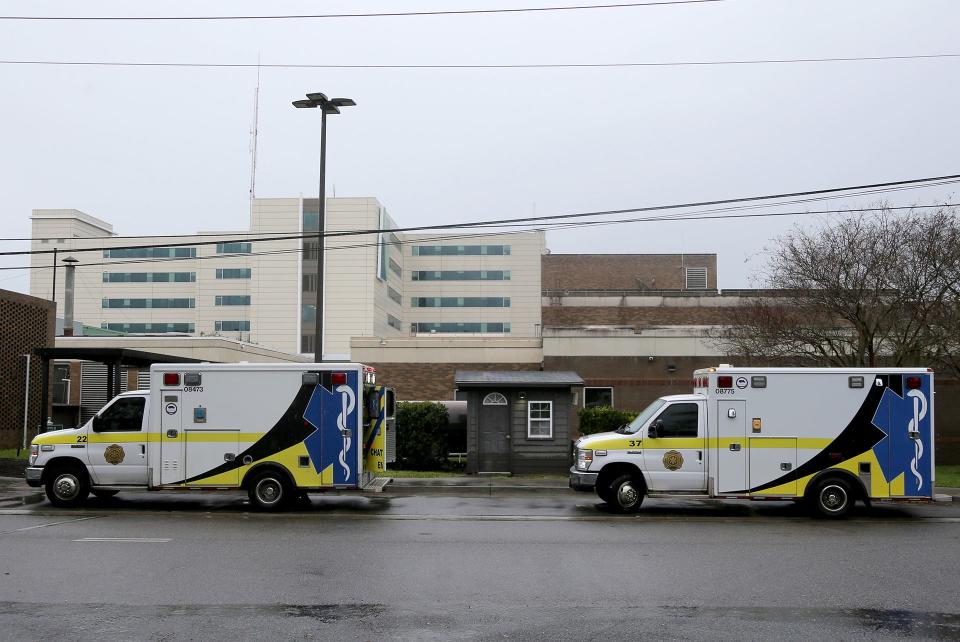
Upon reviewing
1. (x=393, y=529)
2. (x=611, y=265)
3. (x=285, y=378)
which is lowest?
(x=393, y=529)

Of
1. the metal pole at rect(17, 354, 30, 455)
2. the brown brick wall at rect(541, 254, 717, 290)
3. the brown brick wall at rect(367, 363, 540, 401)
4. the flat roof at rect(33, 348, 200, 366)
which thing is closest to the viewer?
the flat roof at rect(33, 348, 200, 366)

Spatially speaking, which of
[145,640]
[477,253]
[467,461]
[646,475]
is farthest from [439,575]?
[477,253]

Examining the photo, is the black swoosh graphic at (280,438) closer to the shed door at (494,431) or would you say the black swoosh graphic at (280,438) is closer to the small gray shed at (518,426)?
the small gray shed at (518,426)

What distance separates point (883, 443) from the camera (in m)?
15.4

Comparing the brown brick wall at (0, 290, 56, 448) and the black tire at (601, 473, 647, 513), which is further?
the brown brick wall at (0, 290, 56, 448)

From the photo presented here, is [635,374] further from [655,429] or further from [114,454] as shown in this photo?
[114,454]

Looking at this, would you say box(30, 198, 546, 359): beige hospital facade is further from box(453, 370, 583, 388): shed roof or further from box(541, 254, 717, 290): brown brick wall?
box(453, 370, 583, 388): shed roof

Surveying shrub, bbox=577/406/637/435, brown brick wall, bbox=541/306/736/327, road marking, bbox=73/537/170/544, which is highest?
brown brick wall, bbox=541/306/736/327

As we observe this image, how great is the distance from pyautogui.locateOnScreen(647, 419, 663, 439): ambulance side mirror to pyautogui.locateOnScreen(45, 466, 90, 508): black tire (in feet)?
33.4

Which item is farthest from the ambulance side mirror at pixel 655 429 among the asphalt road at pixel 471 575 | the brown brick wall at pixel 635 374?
the brown brick wall at pixel 635 374

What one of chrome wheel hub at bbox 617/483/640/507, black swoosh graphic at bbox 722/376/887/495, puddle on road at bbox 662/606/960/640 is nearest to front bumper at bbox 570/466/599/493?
chrome wheel hub at bbox 617/483/640/507

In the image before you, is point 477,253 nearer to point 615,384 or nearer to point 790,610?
point 615,384

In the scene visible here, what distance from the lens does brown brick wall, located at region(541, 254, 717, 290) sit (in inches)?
2721

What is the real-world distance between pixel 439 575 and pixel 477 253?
8873 cm
